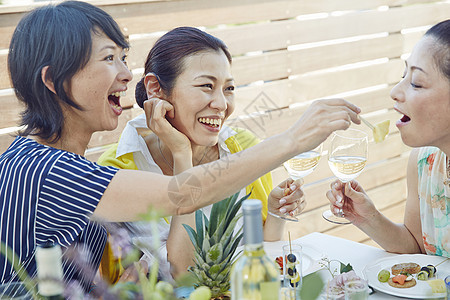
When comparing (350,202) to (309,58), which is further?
(309,58)

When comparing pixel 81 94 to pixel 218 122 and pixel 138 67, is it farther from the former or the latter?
pixel 138 67

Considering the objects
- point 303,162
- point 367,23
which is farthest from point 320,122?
point 367,23

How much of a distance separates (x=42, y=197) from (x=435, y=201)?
128 centimetres

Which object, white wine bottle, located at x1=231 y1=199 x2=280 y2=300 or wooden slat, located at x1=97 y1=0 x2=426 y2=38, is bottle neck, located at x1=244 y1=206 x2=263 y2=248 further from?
wooden slat, located at x1=97 y1=0 x2=426 y2=38

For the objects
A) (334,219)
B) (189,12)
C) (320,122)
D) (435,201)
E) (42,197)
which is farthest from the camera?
(189,12)

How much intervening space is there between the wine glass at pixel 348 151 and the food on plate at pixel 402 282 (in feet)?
1.05

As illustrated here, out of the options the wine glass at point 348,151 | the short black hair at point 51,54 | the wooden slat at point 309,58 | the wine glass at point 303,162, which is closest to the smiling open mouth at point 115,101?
the short black hair at point 51,54

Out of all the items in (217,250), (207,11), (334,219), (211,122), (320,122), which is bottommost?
(334,219)

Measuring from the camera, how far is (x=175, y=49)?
1975 millimetres

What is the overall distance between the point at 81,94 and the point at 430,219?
123cm

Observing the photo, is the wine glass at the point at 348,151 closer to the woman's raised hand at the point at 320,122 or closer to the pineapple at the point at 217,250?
the woman's raised hand at the point at 320,122

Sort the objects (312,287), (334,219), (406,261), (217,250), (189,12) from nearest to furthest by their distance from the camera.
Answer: (312,287) → (217,250) → (406,261) → (334,219) → (189,12)

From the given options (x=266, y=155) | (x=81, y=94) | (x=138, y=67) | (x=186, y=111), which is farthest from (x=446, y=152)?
(x=138, y=67)

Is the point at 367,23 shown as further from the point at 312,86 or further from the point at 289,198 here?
the point at 289,198
